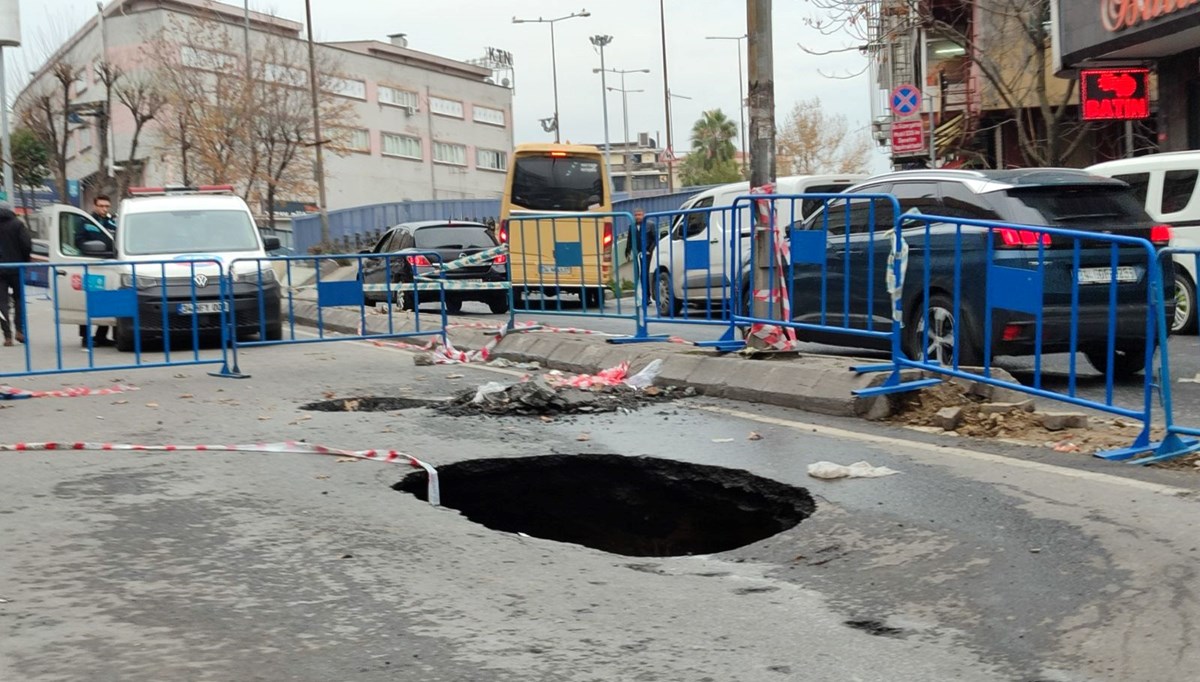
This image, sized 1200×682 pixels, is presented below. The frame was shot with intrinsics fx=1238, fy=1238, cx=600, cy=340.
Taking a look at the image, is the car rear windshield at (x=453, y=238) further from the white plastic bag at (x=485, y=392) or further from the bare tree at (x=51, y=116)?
the bare tree at (x=51, y=116)

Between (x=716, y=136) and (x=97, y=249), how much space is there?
91.1 meters

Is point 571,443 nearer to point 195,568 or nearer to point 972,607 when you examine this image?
point 195,568

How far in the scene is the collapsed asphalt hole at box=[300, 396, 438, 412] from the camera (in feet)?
30.5

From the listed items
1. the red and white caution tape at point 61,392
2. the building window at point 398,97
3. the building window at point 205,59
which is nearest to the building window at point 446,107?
the building window at point 398,97

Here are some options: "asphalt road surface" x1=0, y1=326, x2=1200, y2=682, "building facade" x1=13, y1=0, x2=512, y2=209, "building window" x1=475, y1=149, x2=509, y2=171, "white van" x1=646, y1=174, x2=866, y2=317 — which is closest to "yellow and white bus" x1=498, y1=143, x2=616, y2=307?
"white van" x1=646, y1=174, x2=866, y2=317

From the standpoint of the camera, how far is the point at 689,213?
1057cm

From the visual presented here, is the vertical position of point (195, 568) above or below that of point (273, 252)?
below

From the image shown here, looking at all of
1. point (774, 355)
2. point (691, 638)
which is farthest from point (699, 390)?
point (691, 638)

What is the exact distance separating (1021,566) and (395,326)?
1116cm

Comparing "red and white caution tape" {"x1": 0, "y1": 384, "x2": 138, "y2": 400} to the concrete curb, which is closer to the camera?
the concrete curb

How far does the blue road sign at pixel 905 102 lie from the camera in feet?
75.3

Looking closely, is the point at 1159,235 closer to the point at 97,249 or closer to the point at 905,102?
the point at 97,249

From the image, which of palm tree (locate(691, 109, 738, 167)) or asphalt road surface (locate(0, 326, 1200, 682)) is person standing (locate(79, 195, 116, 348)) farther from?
palm tree (locate(691, 109, 738, 167))

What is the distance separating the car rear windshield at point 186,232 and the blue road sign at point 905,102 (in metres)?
12.5
